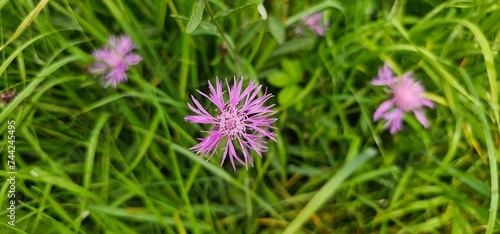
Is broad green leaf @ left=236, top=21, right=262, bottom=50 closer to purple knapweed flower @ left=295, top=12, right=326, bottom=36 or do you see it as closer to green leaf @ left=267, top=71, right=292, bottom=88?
green leaf @ left=267, top=71, right=292, bottom=88

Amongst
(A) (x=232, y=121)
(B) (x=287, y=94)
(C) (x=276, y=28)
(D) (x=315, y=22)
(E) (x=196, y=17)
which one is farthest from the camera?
(D) (x=315, y=22)

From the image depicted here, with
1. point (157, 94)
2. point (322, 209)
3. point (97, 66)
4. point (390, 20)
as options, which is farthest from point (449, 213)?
point (97, 66)

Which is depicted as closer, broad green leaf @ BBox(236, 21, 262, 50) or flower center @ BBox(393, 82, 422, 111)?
broad green leaf @ BBox(236, 21, 262, 50)

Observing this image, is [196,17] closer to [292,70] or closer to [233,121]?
[233,121]

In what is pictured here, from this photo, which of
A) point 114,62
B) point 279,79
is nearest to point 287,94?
point 279,79

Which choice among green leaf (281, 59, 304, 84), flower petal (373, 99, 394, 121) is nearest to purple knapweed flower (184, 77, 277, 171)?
green leaf (281, 59, 304, 84)

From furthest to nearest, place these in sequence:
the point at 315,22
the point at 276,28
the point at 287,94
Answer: the point at 315,22 → the point at 287,94 → the point at 276,28
